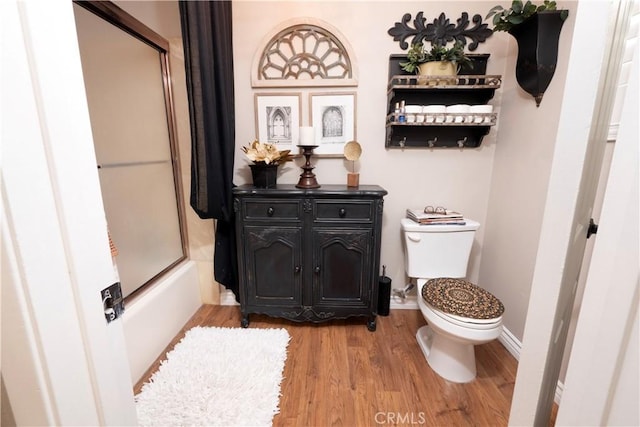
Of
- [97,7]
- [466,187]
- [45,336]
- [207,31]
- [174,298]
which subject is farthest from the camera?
[466,187]

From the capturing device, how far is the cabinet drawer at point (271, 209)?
5.58 ft

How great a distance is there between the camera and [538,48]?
53.2 inches

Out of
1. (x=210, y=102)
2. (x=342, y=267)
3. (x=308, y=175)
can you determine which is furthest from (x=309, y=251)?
(x=210, y=102)

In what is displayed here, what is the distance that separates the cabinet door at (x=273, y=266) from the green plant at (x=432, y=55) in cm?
130

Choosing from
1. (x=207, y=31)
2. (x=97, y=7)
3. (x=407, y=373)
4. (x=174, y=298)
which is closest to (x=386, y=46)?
(x=207, y=31)

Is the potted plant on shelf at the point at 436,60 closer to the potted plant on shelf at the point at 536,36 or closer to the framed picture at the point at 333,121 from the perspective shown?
the potted plant on shelf at the point at 536,36

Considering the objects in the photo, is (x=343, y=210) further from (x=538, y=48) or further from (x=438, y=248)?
(x=538, y=48)

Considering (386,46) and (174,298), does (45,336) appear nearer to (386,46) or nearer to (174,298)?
(174,298)

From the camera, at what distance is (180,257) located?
6.68 ft

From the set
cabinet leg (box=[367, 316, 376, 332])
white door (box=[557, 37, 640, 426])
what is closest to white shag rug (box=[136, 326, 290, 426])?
cabinet leg (box=[367, 316, 376, 332])

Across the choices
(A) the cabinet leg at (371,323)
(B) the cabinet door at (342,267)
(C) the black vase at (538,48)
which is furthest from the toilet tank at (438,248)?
(C) the black vase at (538,48)

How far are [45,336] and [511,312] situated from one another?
2.11 m

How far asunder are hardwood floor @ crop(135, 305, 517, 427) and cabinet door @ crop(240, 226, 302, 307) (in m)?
0.25

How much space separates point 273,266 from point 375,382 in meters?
0.91
